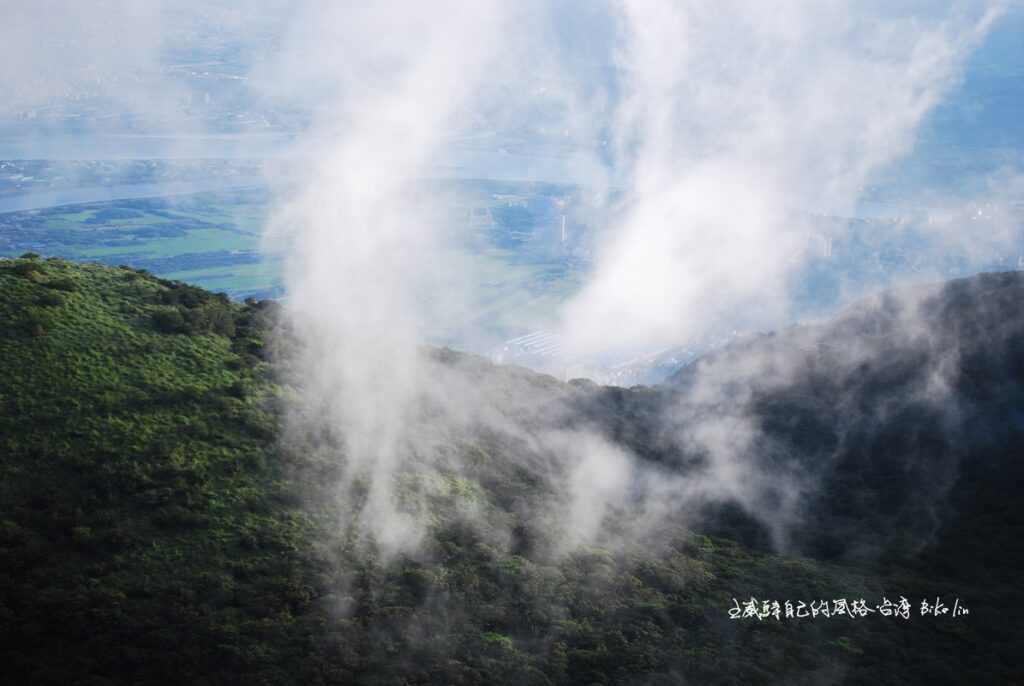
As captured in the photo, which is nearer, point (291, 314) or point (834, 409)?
point (291, 314)

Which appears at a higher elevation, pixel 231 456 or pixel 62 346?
pixel 62 346

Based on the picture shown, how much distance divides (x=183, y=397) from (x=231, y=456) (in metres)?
4.86

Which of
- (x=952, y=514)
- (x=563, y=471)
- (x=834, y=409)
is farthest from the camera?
(x=834, y=409)

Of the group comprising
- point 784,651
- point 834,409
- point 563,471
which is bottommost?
point 784,651

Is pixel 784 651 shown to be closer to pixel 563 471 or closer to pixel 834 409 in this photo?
pixel 563 471

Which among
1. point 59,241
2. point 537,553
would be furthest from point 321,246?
point 537,553

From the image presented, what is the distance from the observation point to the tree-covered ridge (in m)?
27.5

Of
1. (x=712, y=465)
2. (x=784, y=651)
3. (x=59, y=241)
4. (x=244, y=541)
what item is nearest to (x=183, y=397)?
(x=244, y=541)

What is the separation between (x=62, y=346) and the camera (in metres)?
39.4

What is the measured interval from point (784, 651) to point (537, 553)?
Answer: 37.9 feet

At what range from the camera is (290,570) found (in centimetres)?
3139

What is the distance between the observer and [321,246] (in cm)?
12469

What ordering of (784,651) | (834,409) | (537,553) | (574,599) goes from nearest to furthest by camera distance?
(784,651) < (574,599) < (537,553) < (834,409)

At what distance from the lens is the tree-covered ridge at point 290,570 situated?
90.1 ft
